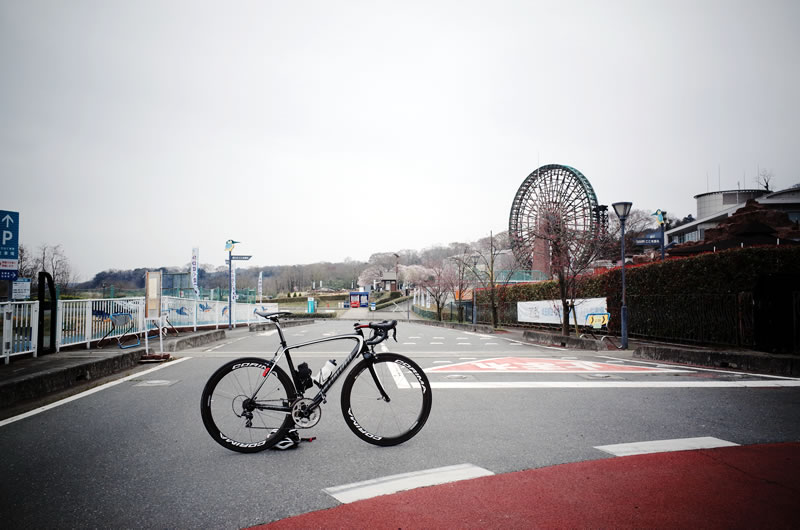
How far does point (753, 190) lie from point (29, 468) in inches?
4036

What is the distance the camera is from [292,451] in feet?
13.4

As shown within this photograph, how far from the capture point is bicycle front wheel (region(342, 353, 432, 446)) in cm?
414

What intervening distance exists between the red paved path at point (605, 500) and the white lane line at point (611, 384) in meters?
3.65

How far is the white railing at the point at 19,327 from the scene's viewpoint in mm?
9362

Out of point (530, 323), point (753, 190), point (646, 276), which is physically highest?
point (753, 190)

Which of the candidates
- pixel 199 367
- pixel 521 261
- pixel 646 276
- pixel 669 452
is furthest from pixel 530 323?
pixel 669 452

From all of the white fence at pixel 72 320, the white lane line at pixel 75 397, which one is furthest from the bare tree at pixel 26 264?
the white lane line at pixel 75 397

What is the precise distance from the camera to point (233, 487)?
10.7 ft

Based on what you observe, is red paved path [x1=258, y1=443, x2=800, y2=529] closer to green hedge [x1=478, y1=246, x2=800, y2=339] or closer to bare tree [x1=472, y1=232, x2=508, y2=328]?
green hedge [x1=478, y1=246, x2=800, y2=339]

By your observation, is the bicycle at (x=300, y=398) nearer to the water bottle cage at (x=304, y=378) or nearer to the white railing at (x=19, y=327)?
the water bottle cage at (x=304, y=378)

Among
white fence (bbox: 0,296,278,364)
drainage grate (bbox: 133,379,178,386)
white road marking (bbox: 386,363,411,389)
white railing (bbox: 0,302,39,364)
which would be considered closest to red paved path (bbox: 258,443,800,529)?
white road marking (bbox: 386,363,411,389)

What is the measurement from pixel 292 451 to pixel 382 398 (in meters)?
0.87

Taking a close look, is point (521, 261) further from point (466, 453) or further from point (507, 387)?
point (466, 453)

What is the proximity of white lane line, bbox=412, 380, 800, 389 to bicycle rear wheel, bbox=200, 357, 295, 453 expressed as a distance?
3.65 metres
